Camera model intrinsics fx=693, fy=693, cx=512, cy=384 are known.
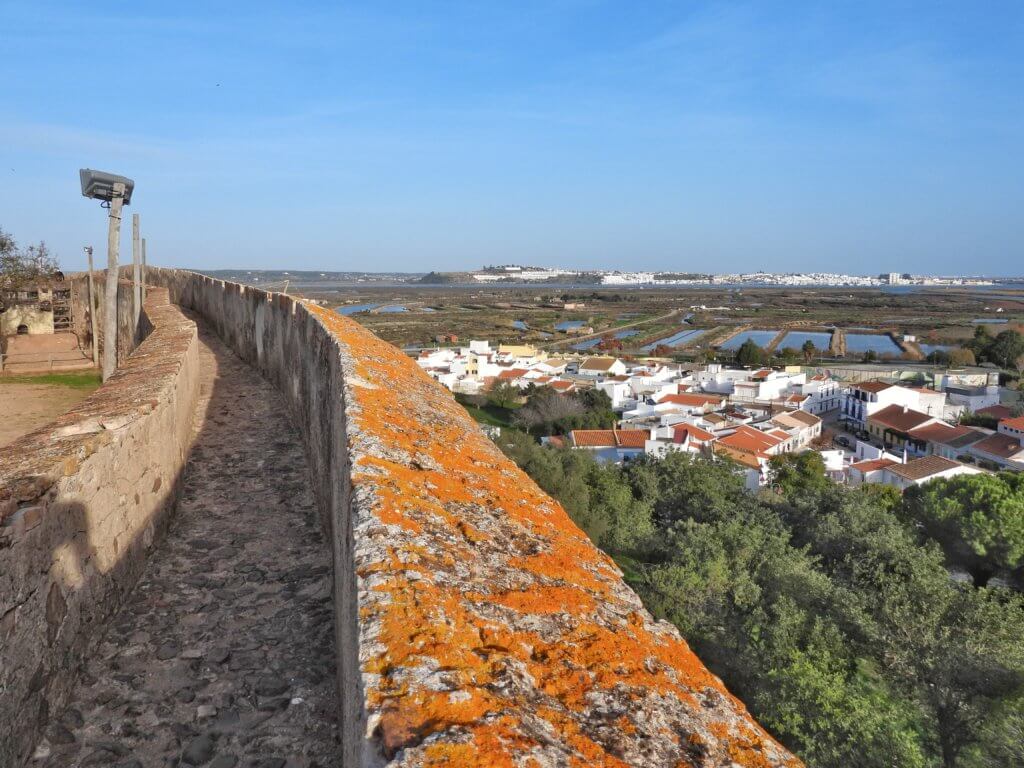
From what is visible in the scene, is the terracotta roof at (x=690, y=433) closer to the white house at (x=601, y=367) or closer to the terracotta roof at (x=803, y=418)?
the terracotta roof at (x=803, y=418)

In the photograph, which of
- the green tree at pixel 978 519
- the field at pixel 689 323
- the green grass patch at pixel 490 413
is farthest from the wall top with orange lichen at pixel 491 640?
the field at pixel 689 323

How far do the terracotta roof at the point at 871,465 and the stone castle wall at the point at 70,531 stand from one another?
3474 centimetres

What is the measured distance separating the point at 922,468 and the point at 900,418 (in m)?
13.4

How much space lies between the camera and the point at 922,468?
31359 mm

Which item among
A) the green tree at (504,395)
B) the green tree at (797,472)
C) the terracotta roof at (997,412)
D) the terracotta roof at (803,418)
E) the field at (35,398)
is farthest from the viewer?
the green tree at (504,395)

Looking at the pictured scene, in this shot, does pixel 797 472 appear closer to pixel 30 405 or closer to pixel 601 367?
pixel 30 405

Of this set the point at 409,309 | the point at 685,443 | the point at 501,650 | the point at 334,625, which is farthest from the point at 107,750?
the point at 409,309

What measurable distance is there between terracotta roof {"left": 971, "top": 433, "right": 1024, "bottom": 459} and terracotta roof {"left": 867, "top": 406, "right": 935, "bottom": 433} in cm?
485

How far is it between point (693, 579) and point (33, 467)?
49.9 ft

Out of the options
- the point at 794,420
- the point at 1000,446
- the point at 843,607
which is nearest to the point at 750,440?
the point at 794,420

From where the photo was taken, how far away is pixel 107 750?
2.42 meters

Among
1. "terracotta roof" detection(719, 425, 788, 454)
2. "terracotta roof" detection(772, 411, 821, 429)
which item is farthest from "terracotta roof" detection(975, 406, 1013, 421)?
"terracotta roof" detection(719, 425, 788, 454)

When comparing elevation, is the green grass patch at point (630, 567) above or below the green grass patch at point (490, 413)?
below

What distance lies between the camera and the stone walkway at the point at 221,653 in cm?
243
